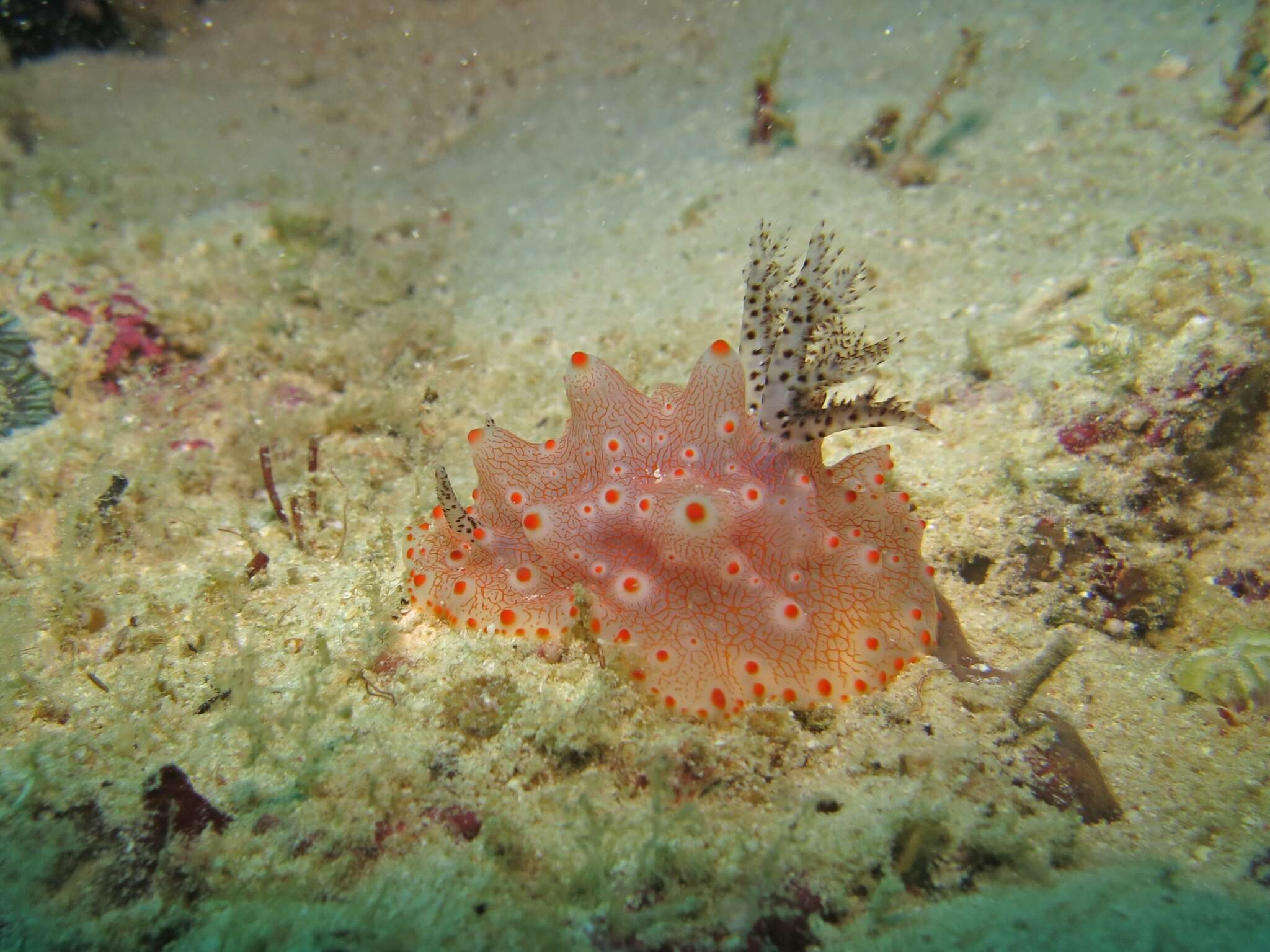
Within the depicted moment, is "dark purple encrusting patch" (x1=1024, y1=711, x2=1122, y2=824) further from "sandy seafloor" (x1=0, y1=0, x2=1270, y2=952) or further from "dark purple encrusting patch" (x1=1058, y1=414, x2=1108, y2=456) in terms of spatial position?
"dark purple encrusting patch" (x1=1058, y1=414, x2=1108, y2=456)

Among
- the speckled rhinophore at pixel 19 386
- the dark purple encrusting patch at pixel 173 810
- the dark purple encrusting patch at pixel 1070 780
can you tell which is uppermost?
the speckled rhinophore at pixel 19 386

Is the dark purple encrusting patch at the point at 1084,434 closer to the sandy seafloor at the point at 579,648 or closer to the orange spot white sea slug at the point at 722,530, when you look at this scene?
the sandy seafloor at the point at 579,648

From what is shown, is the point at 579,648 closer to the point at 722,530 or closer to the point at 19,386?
the point at 722,530

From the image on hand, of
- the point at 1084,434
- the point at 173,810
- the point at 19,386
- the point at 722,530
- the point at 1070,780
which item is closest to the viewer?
the point at 173,810

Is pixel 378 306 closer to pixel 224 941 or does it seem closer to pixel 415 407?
pixel 415 407

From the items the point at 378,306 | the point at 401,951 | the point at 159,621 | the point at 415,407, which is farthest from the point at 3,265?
the point at 401,951

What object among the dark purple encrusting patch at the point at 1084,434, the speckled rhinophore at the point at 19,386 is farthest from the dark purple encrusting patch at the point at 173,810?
the dark purple encrusting patch at the point at 1084,434

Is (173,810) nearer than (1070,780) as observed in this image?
Yes

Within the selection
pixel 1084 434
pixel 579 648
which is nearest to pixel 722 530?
pixel 579 648
